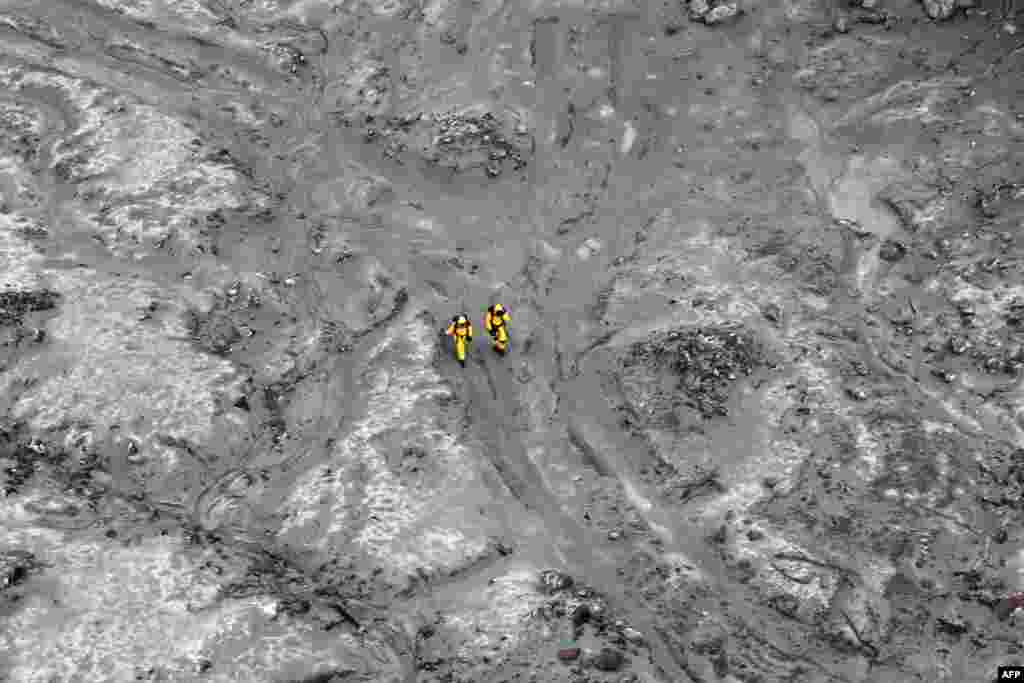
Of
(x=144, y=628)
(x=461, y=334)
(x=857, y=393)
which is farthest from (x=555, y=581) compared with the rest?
(x=857, y=393)

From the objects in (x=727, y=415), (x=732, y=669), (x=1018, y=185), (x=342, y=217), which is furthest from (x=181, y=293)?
(x=1018, y=185)

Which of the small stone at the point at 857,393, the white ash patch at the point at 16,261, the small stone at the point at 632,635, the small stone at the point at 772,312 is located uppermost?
the white ash patch at the point at 16,261

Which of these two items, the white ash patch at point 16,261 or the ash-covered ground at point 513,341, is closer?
the ash-covered ground at point 513,341

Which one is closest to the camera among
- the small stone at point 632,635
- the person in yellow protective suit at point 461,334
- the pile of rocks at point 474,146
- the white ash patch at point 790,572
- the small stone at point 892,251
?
the small stone at point 632,635

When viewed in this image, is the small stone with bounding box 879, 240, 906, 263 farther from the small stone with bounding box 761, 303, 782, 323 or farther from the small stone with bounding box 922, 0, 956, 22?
the small stone with bounding box 922, 0, 956, 22

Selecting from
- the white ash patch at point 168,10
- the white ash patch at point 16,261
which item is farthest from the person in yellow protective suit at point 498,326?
the white ash patch at point 168,10

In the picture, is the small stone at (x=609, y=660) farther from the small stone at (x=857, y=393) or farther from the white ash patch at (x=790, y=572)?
the small stone at (x=857, y=393)
